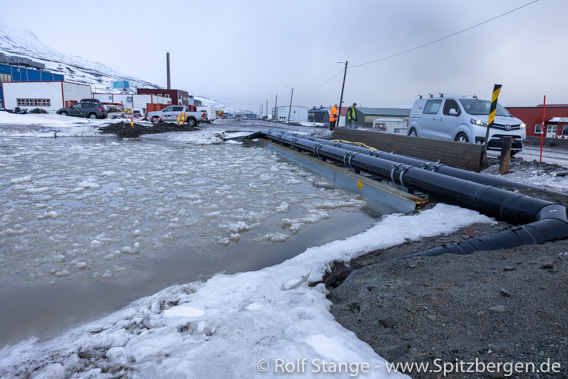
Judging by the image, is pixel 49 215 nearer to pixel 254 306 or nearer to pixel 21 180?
pixel 21 180

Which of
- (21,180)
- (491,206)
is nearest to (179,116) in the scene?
(21,180)

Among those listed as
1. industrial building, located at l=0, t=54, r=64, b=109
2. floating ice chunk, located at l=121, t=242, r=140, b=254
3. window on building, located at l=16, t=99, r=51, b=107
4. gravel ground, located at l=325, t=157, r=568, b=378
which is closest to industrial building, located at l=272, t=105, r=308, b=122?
window on building, located at l=16, t=99, r=51, b=107

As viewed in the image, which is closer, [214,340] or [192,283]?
[214,340]

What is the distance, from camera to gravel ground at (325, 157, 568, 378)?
77.8 inches

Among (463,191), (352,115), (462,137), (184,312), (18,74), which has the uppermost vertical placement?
(18,74)

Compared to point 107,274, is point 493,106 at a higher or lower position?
higher

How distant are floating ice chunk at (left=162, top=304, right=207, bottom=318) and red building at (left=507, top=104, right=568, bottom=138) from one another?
936 inches

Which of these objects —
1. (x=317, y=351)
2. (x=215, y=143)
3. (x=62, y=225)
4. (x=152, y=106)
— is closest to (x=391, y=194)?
(x=317, y=351)

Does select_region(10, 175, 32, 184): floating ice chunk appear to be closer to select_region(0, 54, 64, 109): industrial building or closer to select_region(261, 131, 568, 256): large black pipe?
select_region(261, 131, 568, 256): large black pipe

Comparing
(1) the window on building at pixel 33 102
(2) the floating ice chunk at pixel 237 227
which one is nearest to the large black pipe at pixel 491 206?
(2) the floating ice chunk at pixel 237 227

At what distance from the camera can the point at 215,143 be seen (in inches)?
717

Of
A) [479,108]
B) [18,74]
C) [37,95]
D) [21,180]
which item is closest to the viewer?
[21,180]

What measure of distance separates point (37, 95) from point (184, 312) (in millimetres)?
51062

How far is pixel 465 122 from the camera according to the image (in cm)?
962
